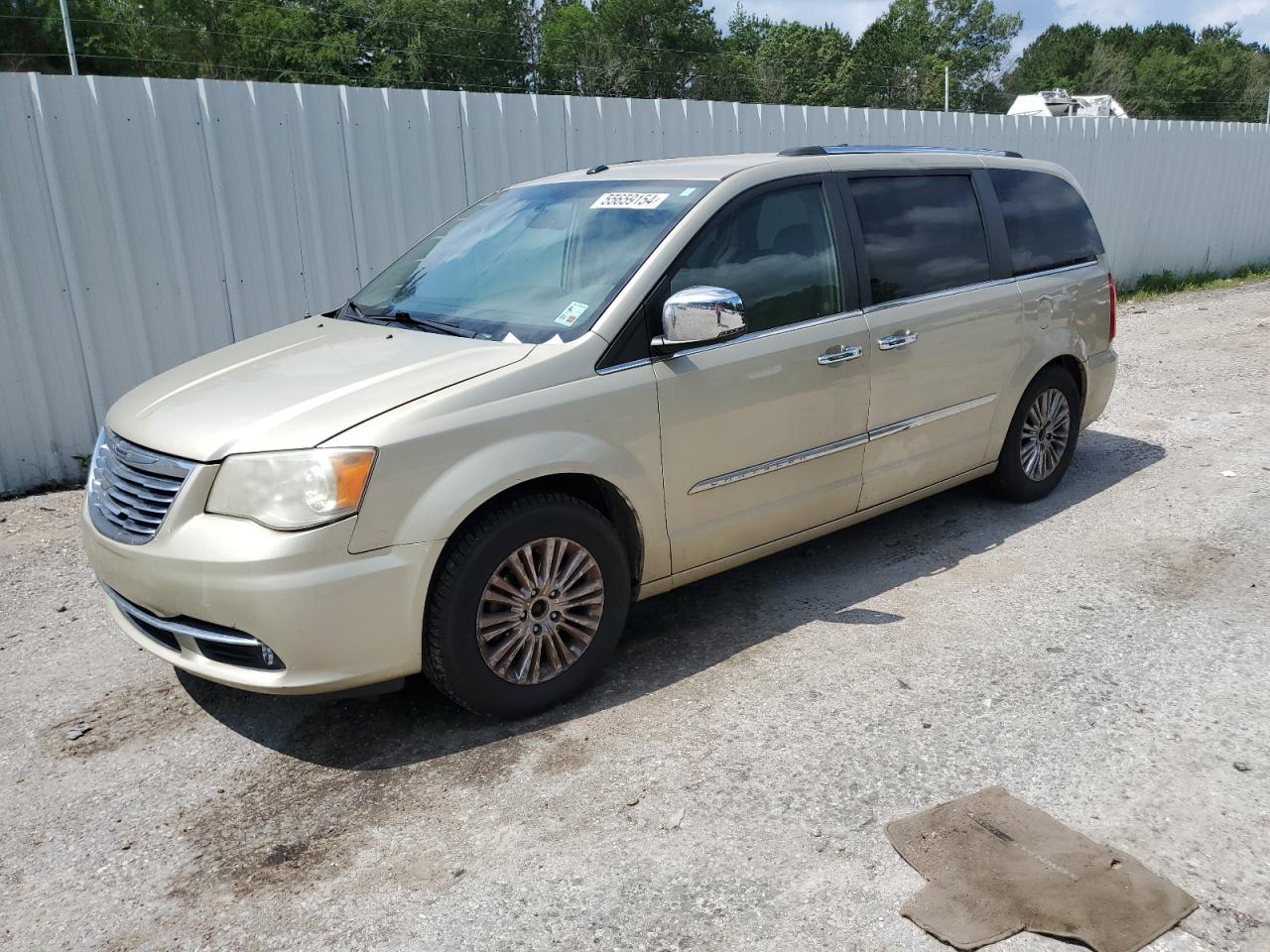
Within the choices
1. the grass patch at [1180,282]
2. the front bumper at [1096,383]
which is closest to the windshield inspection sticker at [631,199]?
the front bumper at [1096,383]

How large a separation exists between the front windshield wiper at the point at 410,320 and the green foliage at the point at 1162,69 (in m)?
91.8

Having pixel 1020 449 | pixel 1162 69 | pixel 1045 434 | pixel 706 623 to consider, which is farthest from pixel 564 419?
pixel 1162 69

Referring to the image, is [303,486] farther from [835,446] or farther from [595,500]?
[835,446]

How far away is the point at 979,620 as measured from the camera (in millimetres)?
4496

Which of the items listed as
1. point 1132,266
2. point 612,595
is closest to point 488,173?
point 612,595

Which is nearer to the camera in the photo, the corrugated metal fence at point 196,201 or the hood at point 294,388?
the hood at point 294,388

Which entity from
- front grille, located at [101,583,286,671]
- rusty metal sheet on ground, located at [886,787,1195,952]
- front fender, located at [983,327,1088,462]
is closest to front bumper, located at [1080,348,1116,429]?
front fender, located at [983,327,1088,462]

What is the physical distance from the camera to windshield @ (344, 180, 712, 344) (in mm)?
4008

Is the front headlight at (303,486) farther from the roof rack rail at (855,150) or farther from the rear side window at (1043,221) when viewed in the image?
the rear side window at (1043,221)

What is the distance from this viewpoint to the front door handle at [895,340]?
4.67 meters

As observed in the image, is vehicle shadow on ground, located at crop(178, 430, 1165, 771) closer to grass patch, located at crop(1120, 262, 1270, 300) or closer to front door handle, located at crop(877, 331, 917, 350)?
front door handle, located at crop(877, 331, 917, 350)

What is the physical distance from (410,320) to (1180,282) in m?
14.9

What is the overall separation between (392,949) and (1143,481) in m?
5.29

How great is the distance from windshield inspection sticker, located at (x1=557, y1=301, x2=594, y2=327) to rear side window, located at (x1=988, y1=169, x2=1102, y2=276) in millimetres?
2644
